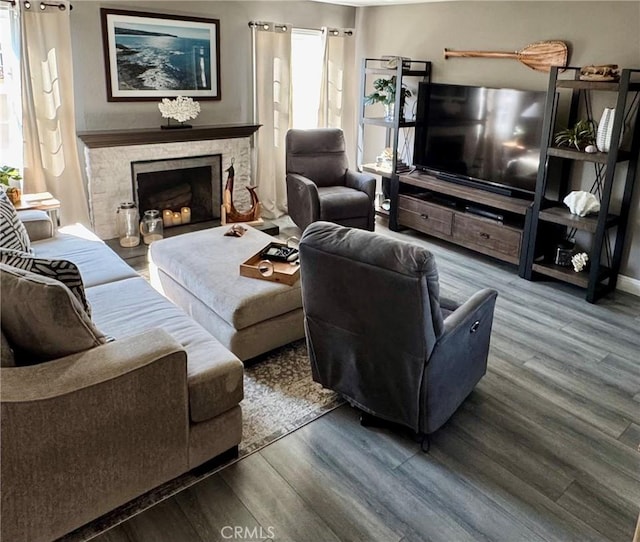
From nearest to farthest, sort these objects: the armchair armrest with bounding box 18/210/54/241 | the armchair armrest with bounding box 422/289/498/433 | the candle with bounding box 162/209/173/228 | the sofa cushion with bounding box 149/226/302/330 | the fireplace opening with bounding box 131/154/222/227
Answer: the armchair armrest with bounding box 422/289/498/433
the sofa cushion with bounding box 149/226/302/330
the armchair armrest with bounding box 18/210/54/241
the fireplace opening with bounding box 131/154/222/227
the candle with bounding box 162/209/173/228

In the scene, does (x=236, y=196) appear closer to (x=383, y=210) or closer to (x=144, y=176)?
(x=144, y=176)

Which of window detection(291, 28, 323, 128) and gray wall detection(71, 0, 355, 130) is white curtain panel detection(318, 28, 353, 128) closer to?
window detection(291, 28, 323, 128)

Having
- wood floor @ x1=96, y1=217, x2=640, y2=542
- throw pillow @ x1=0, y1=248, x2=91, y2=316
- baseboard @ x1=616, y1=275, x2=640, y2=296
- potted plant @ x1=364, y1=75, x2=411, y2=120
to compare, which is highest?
potted plant @ x1=364, y1=75, x2=411, y2=120

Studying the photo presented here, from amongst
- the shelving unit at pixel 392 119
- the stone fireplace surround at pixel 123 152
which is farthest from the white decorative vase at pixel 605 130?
the stone fireplace surround at pixel 123 152

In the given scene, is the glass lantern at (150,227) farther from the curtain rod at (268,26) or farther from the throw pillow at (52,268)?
the throw pillow at (52,268)

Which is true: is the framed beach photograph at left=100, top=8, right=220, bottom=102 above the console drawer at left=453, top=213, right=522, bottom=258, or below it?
above

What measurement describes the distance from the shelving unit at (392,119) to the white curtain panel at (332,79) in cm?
29

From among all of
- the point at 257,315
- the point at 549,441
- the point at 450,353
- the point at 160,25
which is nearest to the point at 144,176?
the point at 160,25

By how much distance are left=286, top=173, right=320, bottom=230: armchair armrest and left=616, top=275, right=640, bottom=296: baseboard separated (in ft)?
8.09

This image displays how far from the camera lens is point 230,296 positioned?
2746 millimetres

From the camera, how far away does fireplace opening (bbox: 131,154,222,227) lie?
4.99 metres

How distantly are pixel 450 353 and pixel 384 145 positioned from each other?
425cm

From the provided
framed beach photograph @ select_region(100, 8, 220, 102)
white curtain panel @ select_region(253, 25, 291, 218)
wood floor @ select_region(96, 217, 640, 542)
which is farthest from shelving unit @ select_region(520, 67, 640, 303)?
framed beach photograph @ select_region(100, 8, 220, 102)

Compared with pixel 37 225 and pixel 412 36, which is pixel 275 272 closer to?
pixel 37 225
